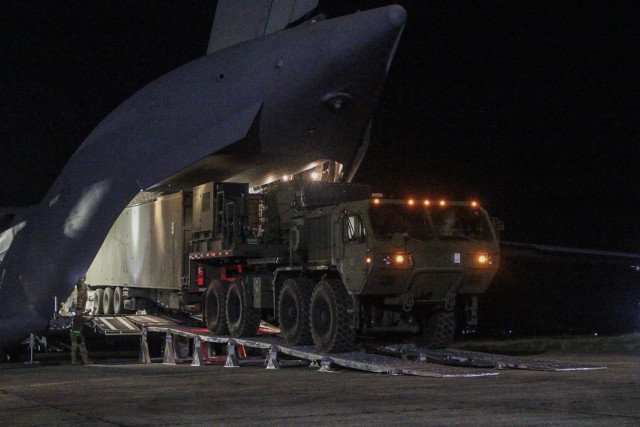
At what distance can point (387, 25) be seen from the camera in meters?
18.4

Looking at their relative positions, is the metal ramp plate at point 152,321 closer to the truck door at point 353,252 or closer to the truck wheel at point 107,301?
the truck wheel at point 107,301

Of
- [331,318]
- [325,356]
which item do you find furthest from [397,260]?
[325,356]

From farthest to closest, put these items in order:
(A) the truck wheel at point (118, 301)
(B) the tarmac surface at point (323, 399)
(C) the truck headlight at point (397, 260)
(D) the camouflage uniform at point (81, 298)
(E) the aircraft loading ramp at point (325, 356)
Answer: (A) the truck wheel at point (118, 301) < (D) the camouflage uniform at point (81, 298) < (C) the truck headlight at point (397, 260) < (E) the aircraft loading ramp at point (325, 356) < (B) the tarmac surface at point (323, 399)

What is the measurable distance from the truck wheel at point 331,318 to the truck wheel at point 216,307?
3728 millimetres

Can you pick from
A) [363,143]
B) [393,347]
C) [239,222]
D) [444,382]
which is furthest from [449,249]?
[363,143]

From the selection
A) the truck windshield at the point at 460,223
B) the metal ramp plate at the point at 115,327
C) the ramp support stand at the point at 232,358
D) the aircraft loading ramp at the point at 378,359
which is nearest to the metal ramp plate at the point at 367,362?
the aircraft loading ramp at the point at 378,359

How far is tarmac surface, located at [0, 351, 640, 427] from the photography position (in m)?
7.72

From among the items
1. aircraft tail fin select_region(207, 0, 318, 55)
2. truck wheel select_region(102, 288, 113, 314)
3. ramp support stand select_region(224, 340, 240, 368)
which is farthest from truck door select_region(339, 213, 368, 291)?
truck wheel select_region(102, 288, 113, 314)

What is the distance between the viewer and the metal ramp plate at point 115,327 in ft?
63.6

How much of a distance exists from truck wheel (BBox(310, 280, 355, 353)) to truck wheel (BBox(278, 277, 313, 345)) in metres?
0.44

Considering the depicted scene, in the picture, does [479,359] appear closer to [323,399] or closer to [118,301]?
[323,399]

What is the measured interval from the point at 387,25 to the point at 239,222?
17.8ft

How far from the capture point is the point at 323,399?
934 centimetres

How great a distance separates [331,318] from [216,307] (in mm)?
4881
